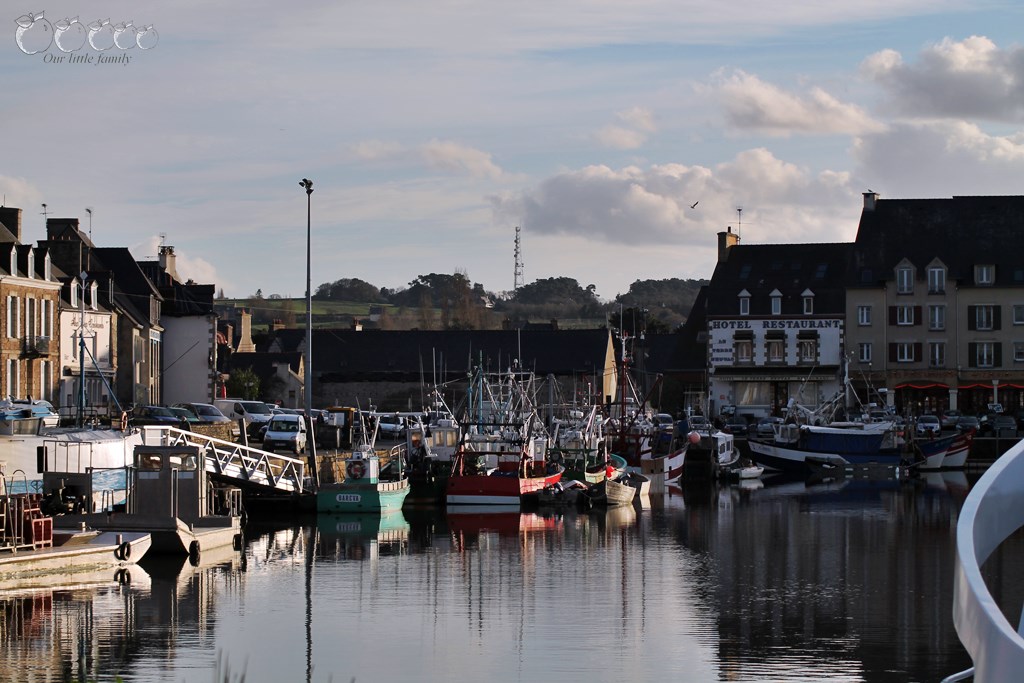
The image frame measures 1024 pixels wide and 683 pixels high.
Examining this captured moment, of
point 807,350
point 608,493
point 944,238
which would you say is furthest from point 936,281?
point 608,493

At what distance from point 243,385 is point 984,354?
40997 millimetres

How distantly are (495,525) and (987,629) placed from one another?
34.2m

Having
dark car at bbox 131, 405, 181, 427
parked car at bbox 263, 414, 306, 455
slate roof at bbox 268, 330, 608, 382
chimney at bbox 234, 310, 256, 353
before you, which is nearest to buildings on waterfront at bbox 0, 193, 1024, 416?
slate roof at bbox 268, 330, 608, 382

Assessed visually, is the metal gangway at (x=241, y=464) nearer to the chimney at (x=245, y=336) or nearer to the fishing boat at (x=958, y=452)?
the fishing boat at (x=958, y=452)

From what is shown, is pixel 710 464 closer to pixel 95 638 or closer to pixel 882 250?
pixel 882 250

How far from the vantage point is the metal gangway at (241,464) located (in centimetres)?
4309

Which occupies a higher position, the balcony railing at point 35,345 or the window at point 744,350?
the window at point 744,350

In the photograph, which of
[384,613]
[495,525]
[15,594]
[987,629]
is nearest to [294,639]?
[384,613]

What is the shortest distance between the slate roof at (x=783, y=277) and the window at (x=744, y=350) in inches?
64.7

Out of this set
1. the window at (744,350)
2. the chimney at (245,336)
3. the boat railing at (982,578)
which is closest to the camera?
the boat railing at (982,578)

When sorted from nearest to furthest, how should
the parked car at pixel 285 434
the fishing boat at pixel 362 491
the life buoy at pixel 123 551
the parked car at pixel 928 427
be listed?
1. the life buoy at pixel 123 551
2. the fishing boat at pixel 362 491
3. the parked car at pixel 285 434
4. the parked car at pixel 928 427

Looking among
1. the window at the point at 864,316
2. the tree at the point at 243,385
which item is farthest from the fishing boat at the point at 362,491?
the window at the point at 864,316

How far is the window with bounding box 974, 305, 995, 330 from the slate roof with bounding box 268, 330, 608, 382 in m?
24.1

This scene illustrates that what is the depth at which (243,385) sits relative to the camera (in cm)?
8731
